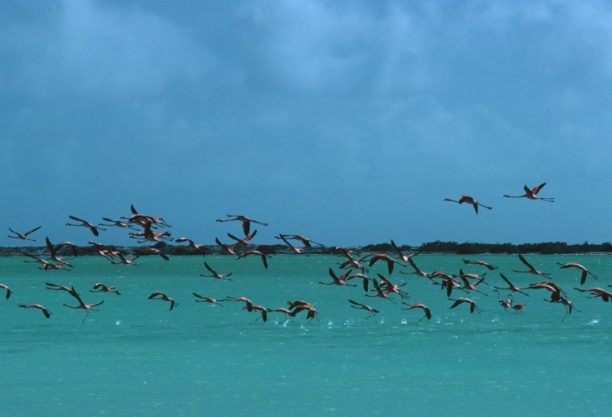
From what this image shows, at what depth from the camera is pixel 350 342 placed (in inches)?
1832

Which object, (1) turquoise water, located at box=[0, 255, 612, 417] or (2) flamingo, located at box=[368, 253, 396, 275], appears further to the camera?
(1) turquoise water, located at box=[0, 255, 612, 417]

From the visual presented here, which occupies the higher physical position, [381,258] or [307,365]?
[381,258]

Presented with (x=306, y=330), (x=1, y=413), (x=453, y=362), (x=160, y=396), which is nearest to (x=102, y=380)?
(x=160, y=396)

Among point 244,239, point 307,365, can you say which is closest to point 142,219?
point 244,239

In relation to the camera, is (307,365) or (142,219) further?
(307,365)

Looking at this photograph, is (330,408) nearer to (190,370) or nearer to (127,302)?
(190,370)

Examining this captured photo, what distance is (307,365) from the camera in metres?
38.5

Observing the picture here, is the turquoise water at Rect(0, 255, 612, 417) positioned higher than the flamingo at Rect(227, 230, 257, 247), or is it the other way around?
the flamingo at Rect(227, 230, 257, 247)

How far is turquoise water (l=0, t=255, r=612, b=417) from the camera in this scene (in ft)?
100.0

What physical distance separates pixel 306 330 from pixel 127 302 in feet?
114

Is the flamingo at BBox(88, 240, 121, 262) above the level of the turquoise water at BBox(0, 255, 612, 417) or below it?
above

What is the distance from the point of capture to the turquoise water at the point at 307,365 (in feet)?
100.0

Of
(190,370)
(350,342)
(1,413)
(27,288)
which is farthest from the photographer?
(27,288)

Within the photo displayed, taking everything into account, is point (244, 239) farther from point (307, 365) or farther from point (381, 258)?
point (307, 365)
